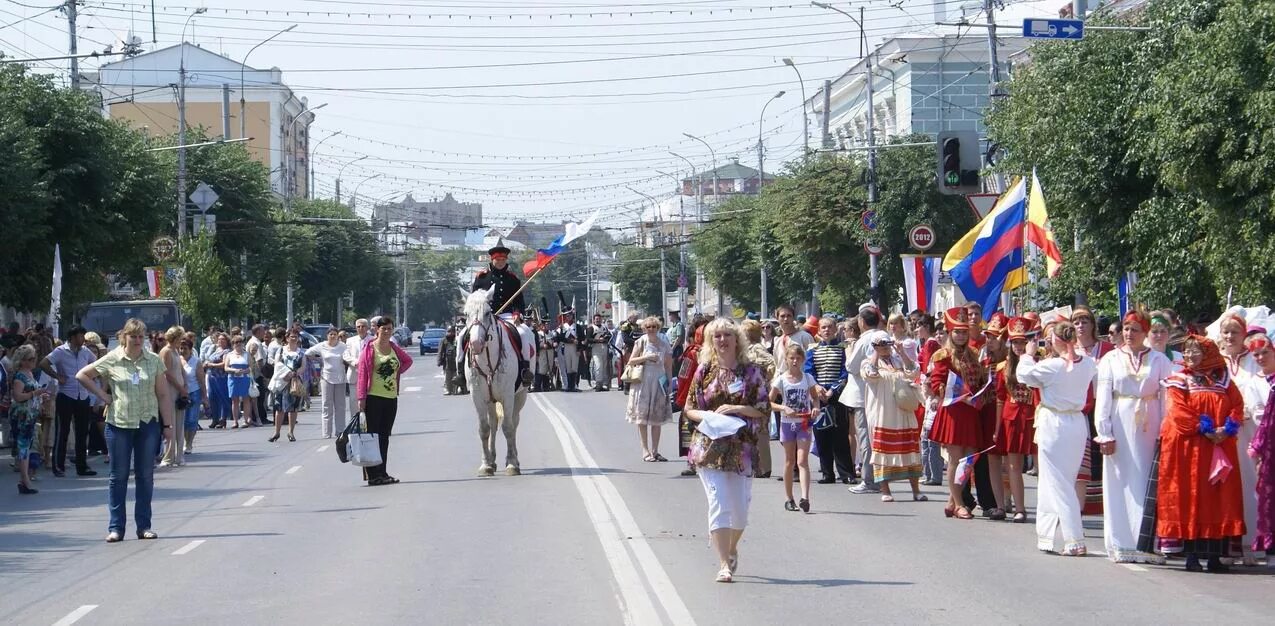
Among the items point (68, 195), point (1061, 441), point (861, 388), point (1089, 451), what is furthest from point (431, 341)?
point (1061, 441)

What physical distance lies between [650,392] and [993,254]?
15.2ft

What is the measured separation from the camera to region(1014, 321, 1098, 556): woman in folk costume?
478 inches

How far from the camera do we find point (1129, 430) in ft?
38.8

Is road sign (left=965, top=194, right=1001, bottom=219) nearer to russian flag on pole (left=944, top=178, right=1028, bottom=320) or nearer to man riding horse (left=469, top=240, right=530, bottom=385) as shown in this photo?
russian flag on pole (left=944, top=178, right=1028, bottom=320)

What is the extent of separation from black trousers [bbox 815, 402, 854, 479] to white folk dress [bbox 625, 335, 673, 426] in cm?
254

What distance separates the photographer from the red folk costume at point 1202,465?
444 inches

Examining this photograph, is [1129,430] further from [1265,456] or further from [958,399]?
[958,399]

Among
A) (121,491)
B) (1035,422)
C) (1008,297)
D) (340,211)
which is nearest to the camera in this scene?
(1035,422)

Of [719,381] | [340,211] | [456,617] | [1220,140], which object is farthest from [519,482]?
[340,211]

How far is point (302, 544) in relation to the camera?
42.8ft

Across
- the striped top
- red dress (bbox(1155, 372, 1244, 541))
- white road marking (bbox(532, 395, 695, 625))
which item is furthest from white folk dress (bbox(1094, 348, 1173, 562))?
the striped top

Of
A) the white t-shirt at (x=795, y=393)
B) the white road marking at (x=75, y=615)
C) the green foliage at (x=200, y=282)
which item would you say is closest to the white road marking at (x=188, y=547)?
the white road marking at (x=75, y=615)

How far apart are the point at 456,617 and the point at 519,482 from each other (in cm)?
825

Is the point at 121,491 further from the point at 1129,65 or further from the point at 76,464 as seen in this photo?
the point at 1129,65
